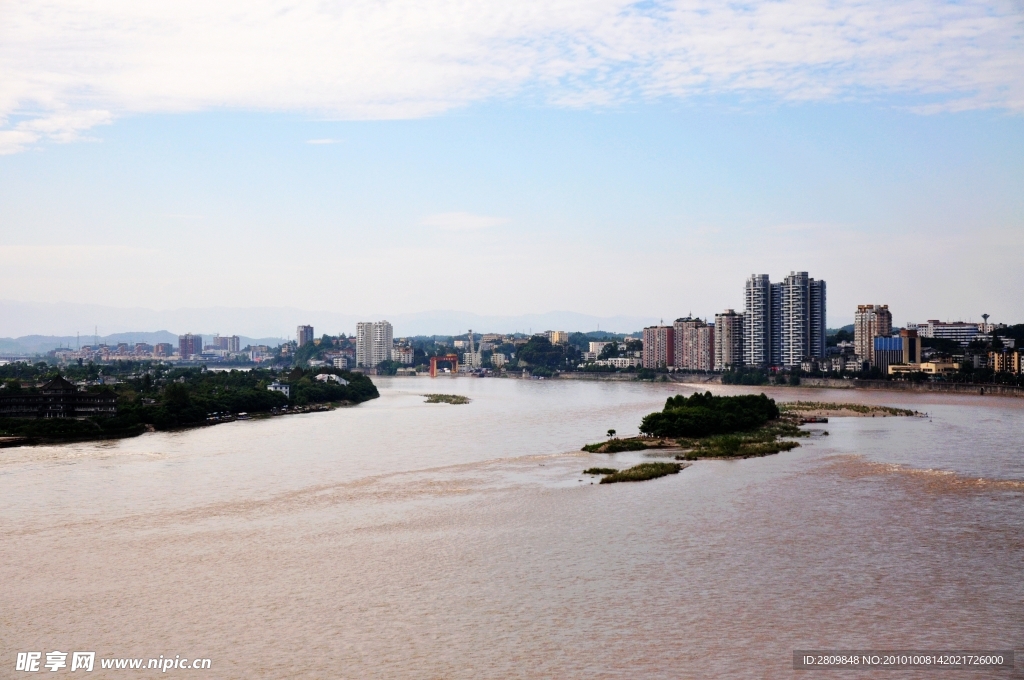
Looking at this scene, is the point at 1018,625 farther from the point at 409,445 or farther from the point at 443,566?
the point at 409,445

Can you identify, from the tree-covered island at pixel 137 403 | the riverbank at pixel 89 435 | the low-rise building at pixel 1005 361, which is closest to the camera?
the riverbank at pixel 89 435

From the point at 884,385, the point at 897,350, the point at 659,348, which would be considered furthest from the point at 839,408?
the point at 659,348

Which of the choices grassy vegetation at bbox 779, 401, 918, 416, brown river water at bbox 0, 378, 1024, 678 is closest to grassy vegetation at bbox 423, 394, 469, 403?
grassy vegetation at bbox 779, 401, 918, 416

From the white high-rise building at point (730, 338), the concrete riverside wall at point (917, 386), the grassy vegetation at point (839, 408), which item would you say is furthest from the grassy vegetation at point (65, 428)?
the white high-rise building at point (730, 338)

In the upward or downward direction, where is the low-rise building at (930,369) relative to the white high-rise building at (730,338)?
downward

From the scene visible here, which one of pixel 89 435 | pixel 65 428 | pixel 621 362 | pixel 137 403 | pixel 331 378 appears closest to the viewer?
pixel 65 428

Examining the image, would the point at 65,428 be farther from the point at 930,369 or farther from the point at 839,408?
the point at 930,369

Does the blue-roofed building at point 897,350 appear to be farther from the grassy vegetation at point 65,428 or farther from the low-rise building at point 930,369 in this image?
the grassy vegetation at point 65,428
